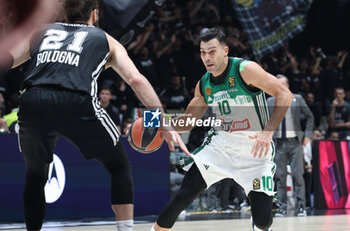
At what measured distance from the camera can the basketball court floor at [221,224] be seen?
7.64 metres

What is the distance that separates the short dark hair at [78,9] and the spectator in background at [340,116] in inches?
383

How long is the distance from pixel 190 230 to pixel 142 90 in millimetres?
4072

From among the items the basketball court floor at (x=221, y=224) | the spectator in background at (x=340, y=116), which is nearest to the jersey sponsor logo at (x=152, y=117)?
the basketball court floor at (x=221, y=224)

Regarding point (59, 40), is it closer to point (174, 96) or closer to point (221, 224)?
point (221, 224)

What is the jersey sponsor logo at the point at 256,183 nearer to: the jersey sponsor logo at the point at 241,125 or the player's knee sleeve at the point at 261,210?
the player's knee sleeve at the point at 261,210

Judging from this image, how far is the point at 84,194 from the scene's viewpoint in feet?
29.4

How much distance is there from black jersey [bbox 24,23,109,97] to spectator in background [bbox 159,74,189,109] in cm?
818

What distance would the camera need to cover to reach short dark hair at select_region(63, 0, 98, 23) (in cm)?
380

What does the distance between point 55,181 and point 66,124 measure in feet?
17.3

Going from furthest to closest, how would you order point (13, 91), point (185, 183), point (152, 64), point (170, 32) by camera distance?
1. point (170, 32)
2. point (152, 64)
3. point (13, 91)
4. point (185, 183)

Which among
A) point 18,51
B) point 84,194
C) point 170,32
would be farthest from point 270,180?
point 170,32

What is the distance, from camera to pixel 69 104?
11.7 ft

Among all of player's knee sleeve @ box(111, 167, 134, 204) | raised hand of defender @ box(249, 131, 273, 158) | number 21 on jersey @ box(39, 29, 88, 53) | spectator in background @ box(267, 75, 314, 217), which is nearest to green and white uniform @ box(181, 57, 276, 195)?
raised hand of defender @ box(249, 131, 273, 158)

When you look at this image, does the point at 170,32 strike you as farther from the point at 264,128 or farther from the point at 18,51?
the point at 18,51
